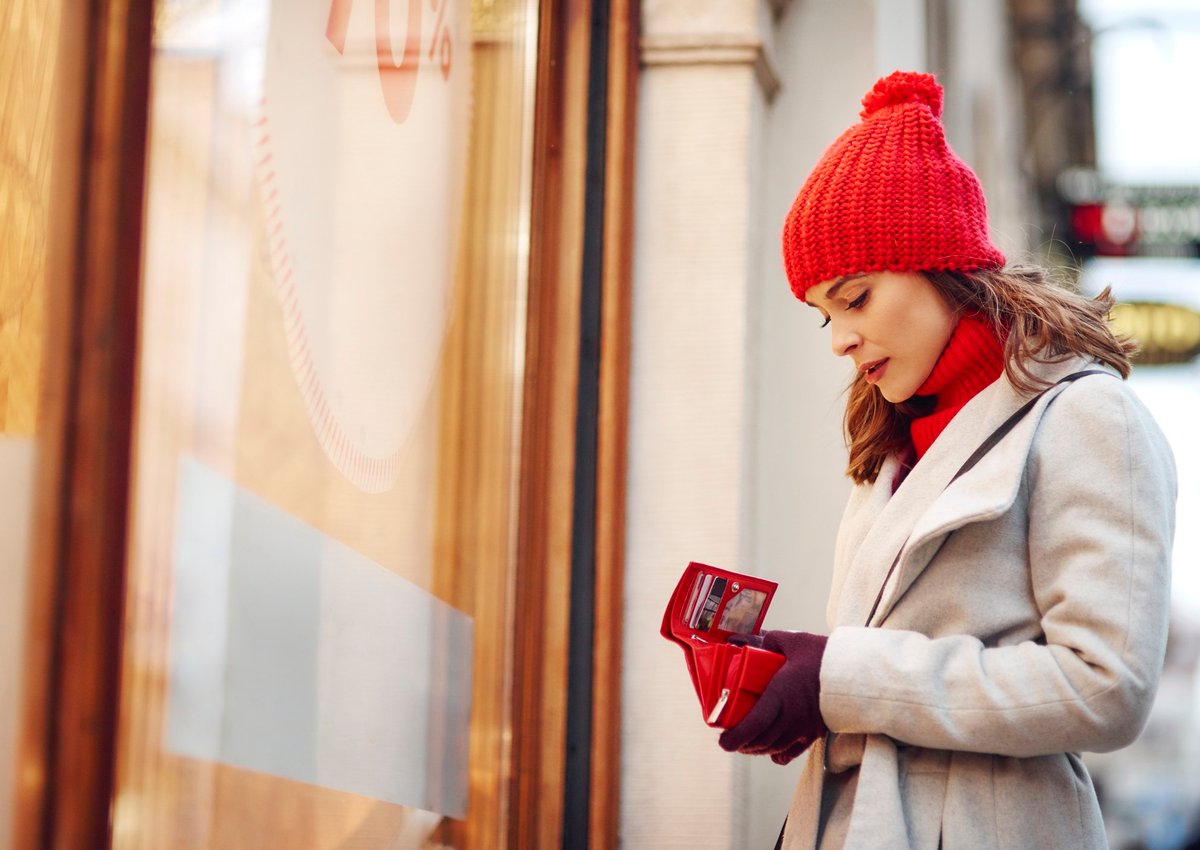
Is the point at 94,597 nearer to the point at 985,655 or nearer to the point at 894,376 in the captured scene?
the point at 985,655

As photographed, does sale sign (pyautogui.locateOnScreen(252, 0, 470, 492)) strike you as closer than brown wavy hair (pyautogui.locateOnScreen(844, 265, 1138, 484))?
Yes

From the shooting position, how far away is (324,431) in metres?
1.60

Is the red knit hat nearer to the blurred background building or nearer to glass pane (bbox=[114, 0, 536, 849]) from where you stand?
the blurred background building

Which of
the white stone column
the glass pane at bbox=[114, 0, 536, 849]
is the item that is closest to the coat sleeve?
the glass pane at bbox=[114, 0, 536, 849]

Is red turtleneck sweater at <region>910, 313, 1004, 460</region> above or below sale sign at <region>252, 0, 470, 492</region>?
below

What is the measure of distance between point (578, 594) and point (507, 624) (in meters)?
0.30

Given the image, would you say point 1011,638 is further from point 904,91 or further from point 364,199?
point 364,199

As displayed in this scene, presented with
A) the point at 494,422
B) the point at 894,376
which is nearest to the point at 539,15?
the point at 494,422

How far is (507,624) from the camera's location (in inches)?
103

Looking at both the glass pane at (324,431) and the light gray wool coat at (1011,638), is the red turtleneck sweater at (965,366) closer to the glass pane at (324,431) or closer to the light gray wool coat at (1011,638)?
the light gray wool coat at (1011,638)

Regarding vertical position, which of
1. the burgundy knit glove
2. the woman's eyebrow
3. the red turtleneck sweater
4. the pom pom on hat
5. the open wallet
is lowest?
the burgundy knit glove

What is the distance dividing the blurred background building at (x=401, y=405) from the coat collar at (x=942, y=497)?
43 centimetres

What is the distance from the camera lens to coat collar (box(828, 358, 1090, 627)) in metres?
1.54

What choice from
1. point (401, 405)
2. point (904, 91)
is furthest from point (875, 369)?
point (401, 405)
